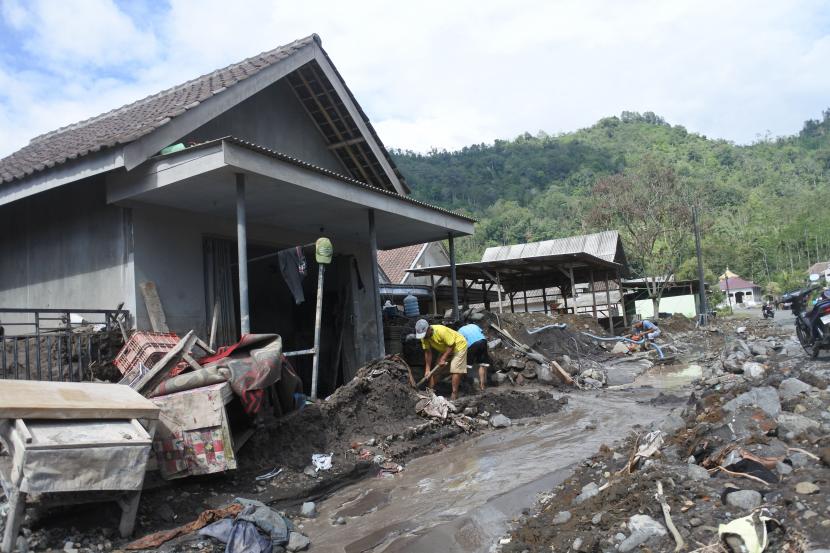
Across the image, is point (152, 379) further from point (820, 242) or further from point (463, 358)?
point (820, 242)

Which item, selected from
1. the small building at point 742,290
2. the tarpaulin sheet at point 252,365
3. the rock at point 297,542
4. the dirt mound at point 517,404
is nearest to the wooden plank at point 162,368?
the tarpaulin sheet at point 252,365

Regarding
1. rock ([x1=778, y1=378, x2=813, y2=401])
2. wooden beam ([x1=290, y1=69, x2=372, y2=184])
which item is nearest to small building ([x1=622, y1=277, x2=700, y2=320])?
wooden beam ([x1=290, y1=69, x2=372, y2=184])

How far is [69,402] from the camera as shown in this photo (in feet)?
15.6

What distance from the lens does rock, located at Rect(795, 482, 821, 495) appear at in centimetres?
361

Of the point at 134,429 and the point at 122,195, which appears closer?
the point at 134,429

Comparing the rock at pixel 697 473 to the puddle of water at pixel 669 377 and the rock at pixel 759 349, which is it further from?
the rock at pixel 759 349

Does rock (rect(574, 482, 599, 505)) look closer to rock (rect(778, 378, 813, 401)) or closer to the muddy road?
the muddy road

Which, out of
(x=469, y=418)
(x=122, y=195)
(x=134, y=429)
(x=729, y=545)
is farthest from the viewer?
(x=469, y=418)

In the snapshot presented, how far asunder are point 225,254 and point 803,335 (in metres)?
9.48

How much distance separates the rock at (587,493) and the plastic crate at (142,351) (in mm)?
4831

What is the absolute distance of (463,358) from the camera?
1042 cm

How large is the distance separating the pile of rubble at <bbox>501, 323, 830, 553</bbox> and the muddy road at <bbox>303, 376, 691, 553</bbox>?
0.40m

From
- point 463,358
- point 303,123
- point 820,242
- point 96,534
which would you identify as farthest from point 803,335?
point 820,242

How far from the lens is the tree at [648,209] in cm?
3200
